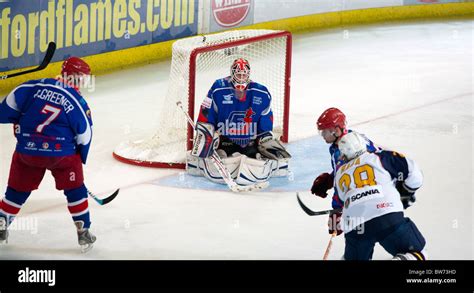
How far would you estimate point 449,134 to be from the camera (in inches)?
338

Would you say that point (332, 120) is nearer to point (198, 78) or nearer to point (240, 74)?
point (240, 74)

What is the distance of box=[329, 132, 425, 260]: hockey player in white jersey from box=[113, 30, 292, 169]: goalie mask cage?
284 cm

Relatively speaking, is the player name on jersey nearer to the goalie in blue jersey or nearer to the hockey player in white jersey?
the hockey player in white jersey

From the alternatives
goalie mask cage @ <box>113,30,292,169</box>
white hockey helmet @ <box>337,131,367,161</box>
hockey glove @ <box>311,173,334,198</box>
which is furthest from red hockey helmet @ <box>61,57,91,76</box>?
goalie mask cage @ <box>113,30,292,169</box>

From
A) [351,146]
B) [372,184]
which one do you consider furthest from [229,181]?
[372,184]

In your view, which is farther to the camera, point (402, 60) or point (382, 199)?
point (402, 60)

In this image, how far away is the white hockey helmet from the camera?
484cm

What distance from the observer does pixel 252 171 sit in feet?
23.4

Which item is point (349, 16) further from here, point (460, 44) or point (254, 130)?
point (254, 130)

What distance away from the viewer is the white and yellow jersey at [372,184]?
4.73 m

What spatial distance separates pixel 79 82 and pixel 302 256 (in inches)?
61.6

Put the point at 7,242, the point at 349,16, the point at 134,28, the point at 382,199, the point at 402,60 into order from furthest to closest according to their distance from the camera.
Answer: the point at 349,16 → the point at 402,60 → the point at 134,28 → the point at 7,242 → the point at 382,199

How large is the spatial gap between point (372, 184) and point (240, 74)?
2.52 m

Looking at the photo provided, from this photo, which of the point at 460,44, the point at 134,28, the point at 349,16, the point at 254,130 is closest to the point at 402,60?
the point at 460,44
